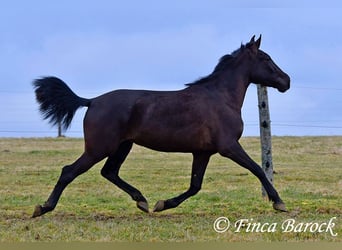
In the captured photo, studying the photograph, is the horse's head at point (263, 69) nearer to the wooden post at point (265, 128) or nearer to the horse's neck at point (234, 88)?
the horse's neck at point (234, 88)

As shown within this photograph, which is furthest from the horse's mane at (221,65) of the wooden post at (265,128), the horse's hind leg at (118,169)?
the wooden post at (265,128)

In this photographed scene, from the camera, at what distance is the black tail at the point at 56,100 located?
29.7 ft

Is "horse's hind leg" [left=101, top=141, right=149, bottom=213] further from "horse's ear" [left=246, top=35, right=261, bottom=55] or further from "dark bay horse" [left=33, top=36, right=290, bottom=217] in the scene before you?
"horse's ear" [left=246, top=35, right=261, bottom=55]

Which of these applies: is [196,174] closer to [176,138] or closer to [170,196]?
[176,138]

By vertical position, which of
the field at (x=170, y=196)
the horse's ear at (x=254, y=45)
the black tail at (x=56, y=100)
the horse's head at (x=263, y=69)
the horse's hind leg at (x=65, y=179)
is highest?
the horse's ear at (x=254, y=45)

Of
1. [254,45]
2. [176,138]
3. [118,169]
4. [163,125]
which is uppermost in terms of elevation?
[254,45]

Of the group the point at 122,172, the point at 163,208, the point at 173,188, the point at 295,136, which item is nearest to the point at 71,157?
the point at 122,172

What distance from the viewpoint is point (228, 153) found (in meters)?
8.53

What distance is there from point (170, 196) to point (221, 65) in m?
4.66

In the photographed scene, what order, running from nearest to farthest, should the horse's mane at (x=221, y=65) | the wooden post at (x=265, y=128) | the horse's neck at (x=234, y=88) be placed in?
the horse's neck at (x=234, y=88) < the horse's mane at (x=221, y=65) < the wooden post at (x=265, y=128)

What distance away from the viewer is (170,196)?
523 inches

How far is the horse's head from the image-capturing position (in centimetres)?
933

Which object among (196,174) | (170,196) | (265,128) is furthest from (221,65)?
(170,196)

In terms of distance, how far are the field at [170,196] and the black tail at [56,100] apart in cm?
149
